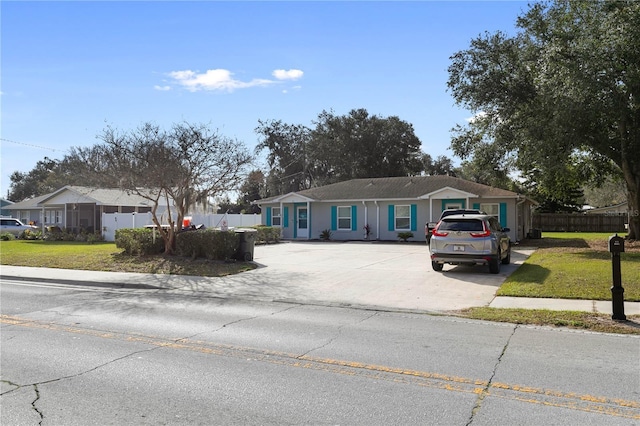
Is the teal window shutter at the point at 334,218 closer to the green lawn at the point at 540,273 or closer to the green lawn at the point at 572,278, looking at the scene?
the green lawn at the point at 540,273

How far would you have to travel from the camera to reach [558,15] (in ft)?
70.2

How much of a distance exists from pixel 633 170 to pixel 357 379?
24.6 metres

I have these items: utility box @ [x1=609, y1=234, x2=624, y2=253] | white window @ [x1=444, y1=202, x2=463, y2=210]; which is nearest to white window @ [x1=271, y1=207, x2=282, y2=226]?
white window @ [x1=444, y1=202, x2=463, y2=210]

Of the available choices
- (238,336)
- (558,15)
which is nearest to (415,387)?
(238,336)

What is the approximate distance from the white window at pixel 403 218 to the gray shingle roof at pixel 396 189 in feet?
3.01

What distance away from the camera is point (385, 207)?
101 ft

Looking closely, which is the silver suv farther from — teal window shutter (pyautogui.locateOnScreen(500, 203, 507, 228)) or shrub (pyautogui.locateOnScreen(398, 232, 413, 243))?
shrub (pyautogui.locateOnScreen(398, 232, 413, 243))

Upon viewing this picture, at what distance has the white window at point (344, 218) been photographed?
31.9 meters

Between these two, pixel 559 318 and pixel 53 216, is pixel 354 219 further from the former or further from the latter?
pixel 53 216

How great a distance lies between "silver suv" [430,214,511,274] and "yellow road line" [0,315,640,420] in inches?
352

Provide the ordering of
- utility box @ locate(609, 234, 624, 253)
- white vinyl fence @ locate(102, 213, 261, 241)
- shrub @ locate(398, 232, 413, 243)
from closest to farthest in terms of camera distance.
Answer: utility box @ locate(609, 234, 624, 253) → shrub @ locate(398, 232, 413, 243) → white vinyl fence @ locate(102, 213, 261, 241)

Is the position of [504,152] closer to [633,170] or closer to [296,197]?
[633,170]

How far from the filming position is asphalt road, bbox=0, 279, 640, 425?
447 cm

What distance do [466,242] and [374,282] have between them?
3.10m
